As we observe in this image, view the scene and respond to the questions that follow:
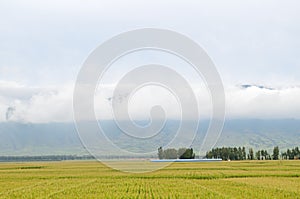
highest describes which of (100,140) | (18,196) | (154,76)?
(154,76)

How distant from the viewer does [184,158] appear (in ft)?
437

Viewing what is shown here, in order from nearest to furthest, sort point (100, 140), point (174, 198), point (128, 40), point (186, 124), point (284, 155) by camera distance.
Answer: point (174, 198), point (128, 40), point (100, 140), point (186, 124), point (284, 155)

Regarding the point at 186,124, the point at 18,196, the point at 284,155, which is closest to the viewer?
the point at 18,196

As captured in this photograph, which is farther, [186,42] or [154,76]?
[154,76]

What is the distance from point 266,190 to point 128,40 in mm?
13259

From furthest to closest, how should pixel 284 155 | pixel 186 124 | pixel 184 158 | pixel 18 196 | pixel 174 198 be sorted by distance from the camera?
pixel 284 155 → pixel 184 158 → pixel 186 124 → pixel 18 196 → pixel 174 198

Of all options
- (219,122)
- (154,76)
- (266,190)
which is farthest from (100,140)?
(266,190)

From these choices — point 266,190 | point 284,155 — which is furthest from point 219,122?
point 284,155

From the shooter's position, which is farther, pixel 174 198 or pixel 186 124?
pixel 186 124

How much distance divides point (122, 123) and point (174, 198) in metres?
11.3

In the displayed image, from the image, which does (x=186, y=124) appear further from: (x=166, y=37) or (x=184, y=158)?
(x=184, y=158)

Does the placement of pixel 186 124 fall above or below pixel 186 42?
below

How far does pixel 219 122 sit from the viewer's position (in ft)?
98.9

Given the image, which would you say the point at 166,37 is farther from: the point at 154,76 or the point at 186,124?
the point at 186,124
